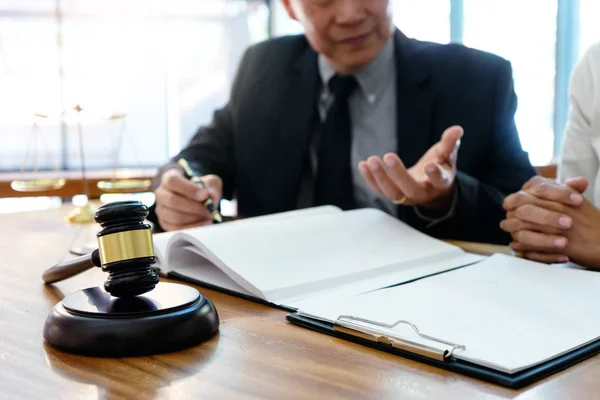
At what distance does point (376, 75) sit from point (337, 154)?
0.76 ft

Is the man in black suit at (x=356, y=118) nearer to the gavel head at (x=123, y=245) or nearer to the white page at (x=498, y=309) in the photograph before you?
the white page at (x=498, y=309)

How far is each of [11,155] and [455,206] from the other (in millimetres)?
3547

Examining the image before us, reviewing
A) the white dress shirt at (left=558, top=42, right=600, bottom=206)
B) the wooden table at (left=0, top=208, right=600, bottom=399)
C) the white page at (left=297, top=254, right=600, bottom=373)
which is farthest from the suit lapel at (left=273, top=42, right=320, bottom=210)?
the wooden table at (left=0, top=208, right=600, bottom=399)

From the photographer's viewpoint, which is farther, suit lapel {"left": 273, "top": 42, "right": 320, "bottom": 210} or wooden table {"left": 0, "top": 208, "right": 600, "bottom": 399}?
suit lapel {"left": 273, "top": 42, "right": 320, "bottom": 210}

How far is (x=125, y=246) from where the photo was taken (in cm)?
65

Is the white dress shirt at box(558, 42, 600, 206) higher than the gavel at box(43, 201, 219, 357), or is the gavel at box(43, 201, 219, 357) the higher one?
the white dress shirt at box(558, 42, 600, 206)

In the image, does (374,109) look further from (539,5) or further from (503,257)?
(539,5)

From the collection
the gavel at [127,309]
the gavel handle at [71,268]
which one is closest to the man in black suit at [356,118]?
the gavel handle at [71,268]

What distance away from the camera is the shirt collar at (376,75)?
1645mm

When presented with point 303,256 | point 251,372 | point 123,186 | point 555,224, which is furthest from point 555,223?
point 123,186

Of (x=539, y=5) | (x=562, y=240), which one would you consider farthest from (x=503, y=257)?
(x=539, y=5)

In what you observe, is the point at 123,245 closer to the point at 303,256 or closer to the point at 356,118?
the point at 303,256

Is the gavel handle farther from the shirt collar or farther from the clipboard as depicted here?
the shirt collar

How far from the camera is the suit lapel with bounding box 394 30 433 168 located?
155 cm
